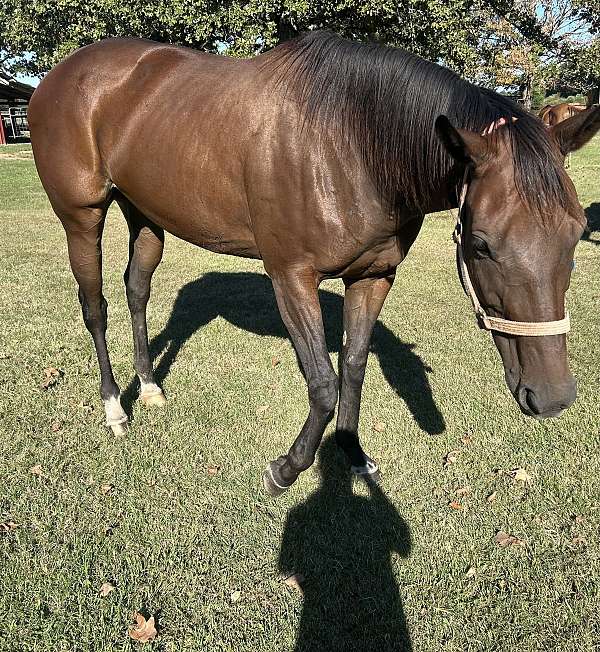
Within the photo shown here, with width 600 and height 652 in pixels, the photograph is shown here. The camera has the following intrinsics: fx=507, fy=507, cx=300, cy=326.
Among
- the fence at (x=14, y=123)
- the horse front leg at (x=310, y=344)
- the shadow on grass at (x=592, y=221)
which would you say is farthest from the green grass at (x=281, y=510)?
the fence at (x=14, y=123)

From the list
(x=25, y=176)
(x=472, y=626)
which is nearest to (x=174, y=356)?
(x=472, y=626)

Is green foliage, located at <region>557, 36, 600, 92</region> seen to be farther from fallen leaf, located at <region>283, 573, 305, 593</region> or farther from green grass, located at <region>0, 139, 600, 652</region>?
fallen leaf, located at <region>283, 573, 305, 593</region>

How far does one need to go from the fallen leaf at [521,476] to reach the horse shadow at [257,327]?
59cm

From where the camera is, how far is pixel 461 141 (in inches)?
67.3

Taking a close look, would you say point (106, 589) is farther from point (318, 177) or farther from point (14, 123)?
point (14, 123)

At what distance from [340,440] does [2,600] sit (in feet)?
6.21

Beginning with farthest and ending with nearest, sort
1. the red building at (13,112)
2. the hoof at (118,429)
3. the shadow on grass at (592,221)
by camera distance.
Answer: the red building at (13,112), the shadow on grass at (592,221), the hoof at (118,429)

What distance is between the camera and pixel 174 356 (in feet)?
15.4

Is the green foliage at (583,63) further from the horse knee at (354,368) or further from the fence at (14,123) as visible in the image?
the fence at (14,123)

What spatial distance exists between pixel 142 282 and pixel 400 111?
2622 millimetres

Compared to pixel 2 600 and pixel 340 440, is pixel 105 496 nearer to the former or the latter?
pixel 2 600

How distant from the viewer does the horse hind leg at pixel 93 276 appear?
350 cm

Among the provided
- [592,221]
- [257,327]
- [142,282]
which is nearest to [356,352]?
[142,282]

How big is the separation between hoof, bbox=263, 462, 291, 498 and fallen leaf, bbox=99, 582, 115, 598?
933 millimetres
